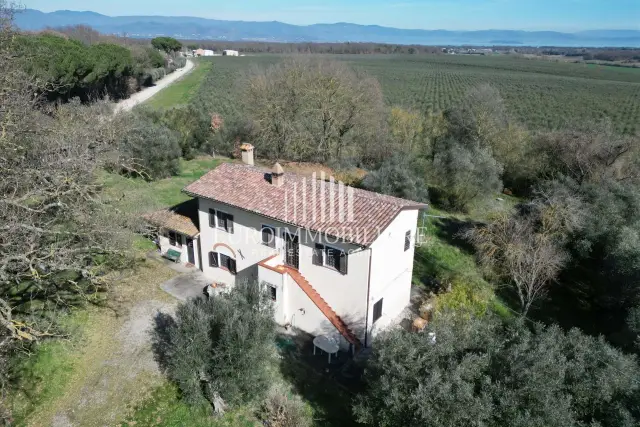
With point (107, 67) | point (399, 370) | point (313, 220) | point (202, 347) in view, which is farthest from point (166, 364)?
point (107, 67)

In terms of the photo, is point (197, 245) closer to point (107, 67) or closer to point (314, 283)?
point (314, 283)

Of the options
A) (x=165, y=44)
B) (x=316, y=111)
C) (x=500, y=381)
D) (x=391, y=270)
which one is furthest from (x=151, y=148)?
(x=165, y=44)

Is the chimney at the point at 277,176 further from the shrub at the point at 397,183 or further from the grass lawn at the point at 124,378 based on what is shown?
the shrub at the point at 397,183

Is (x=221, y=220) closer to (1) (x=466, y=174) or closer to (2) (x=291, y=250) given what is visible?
(2) (x=291, y=250)

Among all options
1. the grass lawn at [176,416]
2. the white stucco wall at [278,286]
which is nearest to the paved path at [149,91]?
the white stucco wall at [278,286]

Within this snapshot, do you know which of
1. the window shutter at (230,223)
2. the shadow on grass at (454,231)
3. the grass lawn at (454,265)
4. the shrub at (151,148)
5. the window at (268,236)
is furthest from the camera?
the shrub at (151,148)

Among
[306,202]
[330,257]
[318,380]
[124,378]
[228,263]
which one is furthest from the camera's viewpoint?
[228,263]
